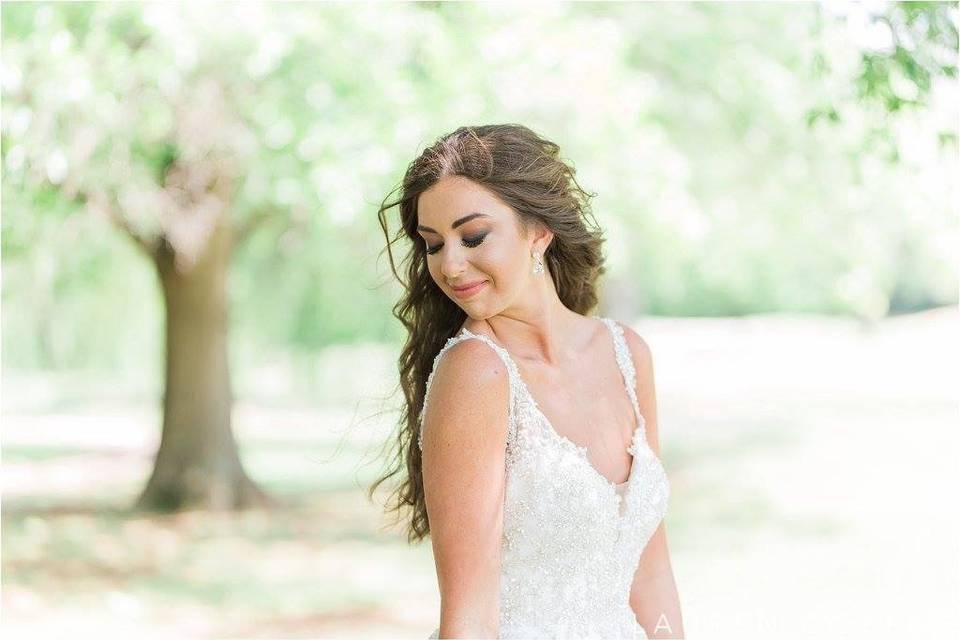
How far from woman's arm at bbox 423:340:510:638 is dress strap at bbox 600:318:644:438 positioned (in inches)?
17.6

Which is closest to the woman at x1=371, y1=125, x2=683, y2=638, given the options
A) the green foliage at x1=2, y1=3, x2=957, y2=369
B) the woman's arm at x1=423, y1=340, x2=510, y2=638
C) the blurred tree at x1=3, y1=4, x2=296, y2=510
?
the woman's arm at x1=423, y1=340, x2=510, y2=638

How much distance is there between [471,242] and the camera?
7.07ft

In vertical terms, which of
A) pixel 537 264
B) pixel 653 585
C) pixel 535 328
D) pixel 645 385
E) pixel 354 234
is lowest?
pixel 653 585

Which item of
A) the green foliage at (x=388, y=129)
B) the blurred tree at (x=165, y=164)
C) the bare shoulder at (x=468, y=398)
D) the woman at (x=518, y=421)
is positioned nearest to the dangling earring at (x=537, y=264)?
the woman at (x=518, y=421)

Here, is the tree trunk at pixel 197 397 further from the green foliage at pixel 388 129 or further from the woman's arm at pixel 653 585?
the woman's arm at pixel 653 585

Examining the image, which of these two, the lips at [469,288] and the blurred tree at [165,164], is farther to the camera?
the blurred tree at [165,164]

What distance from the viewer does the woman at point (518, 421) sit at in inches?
79.4

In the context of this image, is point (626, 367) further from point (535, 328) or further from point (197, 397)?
point (197, 397)

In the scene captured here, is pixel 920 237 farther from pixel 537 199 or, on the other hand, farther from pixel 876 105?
pixel 537 199

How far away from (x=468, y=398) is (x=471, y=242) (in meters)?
0.29

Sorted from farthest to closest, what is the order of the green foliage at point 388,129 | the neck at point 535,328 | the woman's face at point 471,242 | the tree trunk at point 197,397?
1. the tree trunk at point 197,397
2. the green foliage at point 388,129
3. the neck at point 535,328
4. the woman's face at point 471,242

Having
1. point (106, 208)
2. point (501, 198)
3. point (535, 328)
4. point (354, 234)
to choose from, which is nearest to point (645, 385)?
point (535, 328)

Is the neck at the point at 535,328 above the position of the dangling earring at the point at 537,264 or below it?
below

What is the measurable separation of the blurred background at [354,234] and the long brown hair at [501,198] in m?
0.19
